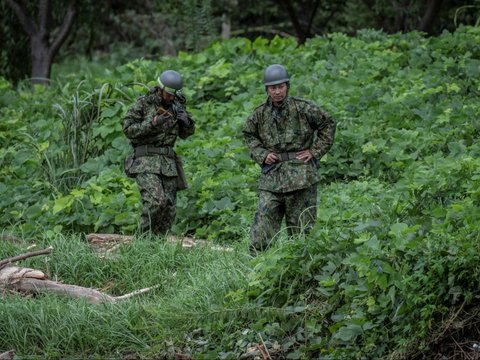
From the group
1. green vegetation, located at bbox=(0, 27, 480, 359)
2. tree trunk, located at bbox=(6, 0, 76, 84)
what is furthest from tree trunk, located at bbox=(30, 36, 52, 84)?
green vegetation, located at bbox=(0, 27, 480, 359)

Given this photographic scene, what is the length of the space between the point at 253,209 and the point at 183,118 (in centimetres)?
150

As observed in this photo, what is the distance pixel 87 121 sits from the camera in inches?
506

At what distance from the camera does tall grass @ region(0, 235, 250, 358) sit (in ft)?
24.0

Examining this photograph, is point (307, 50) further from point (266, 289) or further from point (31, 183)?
point (266, 289)

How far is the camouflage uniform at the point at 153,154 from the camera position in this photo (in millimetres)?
9375

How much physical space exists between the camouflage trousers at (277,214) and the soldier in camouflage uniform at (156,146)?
50.1 inches

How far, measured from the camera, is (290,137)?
8531 millimetres

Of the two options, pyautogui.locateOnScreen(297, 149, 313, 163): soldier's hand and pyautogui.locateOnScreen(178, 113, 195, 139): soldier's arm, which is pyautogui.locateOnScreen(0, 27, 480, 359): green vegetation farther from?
pyautogui.locateOnScreen(178, 113, 195, 139): soldier's arm

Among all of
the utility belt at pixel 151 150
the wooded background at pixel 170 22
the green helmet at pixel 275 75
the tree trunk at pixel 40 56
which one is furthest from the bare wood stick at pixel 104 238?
the tree trunk at pixel 40 56

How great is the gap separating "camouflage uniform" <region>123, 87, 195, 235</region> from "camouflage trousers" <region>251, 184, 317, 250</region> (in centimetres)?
126

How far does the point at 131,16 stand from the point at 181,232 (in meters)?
15.2

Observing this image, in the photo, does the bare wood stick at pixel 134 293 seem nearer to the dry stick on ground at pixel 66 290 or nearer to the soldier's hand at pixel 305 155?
the dry stick on ground at pixel 66 290

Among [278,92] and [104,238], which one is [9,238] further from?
[278,92]

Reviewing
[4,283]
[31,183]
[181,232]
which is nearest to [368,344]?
[4,283]
